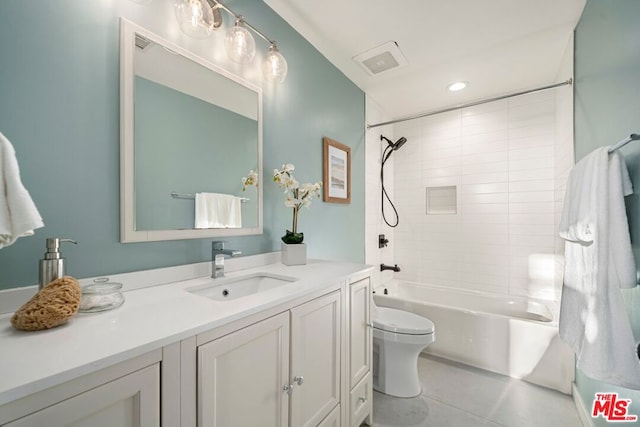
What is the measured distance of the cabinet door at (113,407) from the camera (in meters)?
0.46

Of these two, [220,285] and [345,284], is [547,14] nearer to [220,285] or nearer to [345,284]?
[345,284]

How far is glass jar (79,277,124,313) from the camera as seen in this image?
2.36ft

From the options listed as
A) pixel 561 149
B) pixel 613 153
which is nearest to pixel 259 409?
pixel 613 153

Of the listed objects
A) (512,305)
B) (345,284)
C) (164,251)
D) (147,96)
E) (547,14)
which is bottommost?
(512,305)

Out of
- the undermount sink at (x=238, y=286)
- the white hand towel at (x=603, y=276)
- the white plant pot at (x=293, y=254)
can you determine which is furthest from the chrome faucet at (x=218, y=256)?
the white hand towel at (x=603, y=276)

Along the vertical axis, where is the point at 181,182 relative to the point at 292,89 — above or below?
below

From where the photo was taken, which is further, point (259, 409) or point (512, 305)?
point (512, 305)

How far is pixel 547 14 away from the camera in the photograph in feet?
5.34

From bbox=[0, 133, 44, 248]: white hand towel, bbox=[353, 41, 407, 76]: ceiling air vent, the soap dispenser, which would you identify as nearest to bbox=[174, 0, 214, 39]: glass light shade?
bbox=[0, 133, 44, 248]: white hand towel

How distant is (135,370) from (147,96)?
98 centimetres

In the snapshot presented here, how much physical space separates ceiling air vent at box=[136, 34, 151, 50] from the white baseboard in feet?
9.28

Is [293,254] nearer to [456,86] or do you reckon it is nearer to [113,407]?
[113,407]

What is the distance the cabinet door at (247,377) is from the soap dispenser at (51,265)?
1.54ft

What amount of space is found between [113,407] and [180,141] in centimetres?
96
